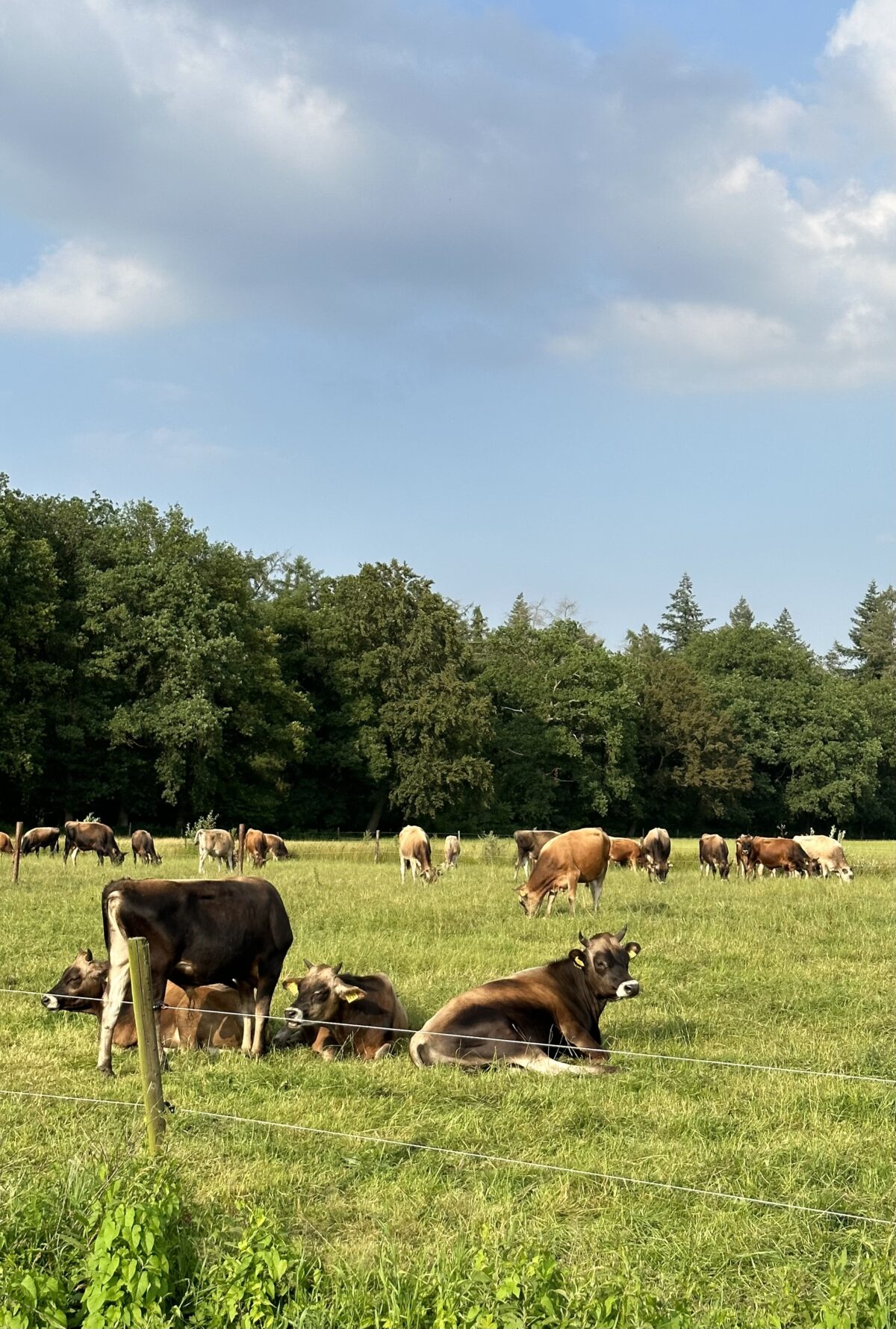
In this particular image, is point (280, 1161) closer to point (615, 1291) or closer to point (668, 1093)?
point (615, 1291)

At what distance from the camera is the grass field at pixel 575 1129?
525 cm

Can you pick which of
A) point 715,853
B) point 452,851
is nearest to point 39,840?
point 452,851

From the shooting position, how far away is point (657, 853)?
31.0 meters

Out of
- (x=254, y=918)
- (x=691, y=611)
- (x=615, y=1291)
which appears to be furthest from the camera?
(x=691, y=611)

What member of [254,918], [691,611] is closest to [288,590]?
[691,611]

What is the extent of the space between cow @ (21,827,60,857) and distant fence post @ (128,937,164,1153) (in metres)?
29.5

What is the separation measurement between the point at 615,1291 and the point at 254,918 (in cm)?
539

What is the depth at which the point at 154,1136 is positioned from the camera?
6.02m

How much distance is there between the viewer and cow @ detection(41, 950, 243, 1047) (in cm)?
935

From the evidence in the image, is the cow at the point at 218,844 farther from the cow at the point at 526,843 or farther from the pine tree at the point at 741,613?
the pine tree at the point at 741,613

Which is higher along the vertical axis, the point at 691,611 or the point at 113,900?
the point at 691,611

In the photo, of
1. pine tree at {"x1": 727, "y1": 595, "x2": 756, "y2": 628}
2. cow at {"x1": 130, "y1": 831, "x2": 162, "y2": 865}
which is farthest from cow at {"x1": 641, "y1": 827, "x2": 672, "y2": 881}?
pine tree at {"x1": 727, "y1": 595, "x2": 756, "y2": 628}

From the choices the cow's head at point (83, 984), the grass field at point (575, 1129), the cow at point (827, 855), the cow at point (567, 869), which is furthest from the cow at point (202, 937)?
the cow at point (827, 855)

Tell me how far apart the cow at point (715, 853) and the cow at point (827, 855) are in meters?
2.03
